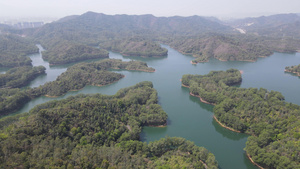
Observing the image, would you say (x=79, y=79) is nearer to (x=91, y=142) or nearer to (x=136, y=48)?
(x=91, y=142)

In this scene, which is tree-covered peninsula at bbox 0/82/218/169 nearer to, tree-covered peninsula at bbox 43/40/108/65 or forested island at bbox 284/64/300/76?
tree-covered peninsula at bbox 43/40/108/65

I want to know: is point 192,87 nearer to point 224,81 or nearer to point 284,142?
point 224,81

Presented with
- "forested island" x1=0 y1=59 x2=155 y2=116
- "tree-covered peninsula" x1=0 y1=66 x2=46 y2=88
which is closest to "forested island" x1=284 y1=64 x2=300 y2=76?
"forested island" x1=0 y1=59 x2=155 y2=116

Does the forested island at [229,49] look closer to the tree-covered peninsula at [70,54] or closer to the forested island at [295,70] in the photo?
A: the forested island at [295,70]

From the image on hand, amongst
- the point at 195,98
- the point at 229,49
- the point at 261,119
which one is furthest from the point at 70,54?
the point at 261,119

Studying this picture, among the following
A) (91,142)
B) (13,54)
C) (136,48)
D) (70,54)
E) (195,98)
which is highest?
(136,48)

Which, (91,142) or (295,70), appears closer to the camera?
(91,142)

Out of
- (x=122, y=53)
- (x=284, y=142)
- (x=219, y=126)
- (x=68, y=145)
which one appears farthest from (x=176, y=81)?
(x=122, y=53)
